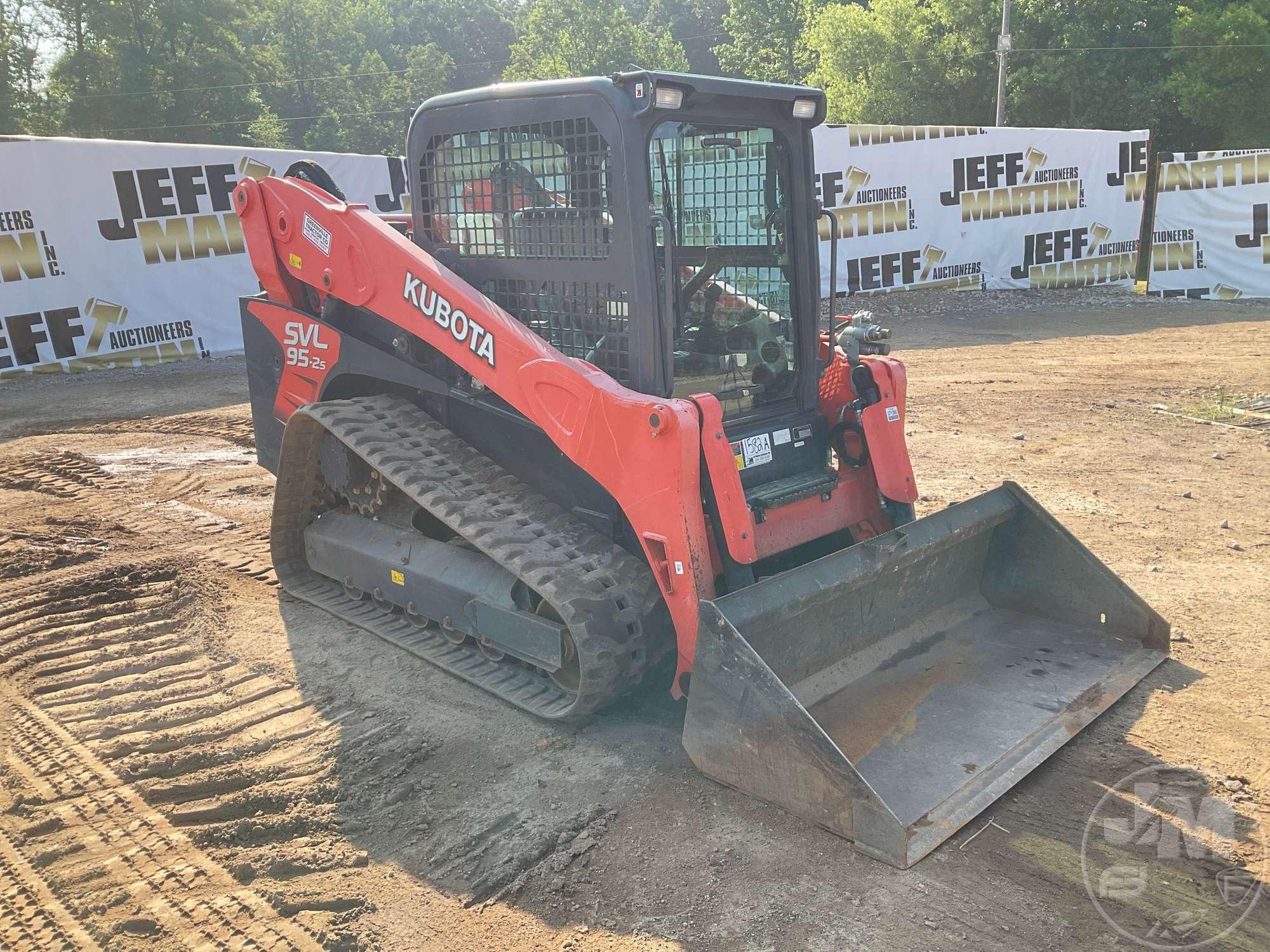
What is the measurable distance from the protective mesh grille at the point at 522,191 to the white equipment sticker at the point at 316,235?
552 millimetres

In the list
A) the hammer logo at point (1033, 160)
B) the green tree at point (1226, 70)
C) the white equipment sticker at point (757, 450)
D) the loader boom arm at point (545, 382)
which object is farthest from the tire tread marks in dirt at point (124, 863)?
the green tree at point (1226, 70)

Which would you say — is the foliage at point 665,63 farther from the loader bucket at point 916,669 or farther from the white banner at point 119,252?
the loader bucket at point 916,669

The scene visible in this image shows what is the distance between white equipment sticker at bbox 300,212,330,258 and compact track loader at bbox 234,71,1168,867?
0.02 m

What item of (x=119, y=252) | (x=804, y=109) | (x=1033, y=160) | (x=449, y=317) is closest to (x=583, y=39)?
(x=1033, y=160)

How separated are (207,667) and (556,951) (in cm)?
259

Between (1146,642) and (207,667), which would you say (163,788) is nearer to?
(207,667)

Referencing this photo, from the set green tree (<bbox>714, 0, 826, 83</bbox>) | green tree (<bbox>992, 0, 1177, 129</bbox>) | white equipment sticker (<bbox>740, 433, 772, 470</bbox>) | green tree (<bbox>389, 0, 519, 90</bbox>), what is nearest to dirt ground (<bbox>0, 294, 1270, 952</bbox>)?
white equipment sticker (<bbox>740, 433, 772, 470</bbox>)

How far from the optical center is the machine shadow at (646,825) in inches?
121

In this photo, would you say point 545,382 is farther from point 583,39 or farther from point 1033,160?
point 583,39

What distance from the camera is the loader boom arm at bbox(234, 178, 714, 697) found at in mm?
3797

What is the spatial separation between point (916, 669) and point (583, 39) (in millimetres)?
43869

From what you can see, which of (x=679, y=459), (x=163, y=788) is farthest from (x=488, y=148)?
(x=163, y=788)

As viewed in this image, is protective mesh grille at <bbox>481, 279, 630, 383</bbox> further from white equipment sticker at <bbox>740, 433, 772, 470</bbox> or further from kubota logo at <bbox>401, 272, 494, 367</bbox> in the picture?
white equipment sticker at <bbox>740, 433, 772, 470</bbox>

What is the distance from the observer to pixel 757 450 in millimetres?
4430
